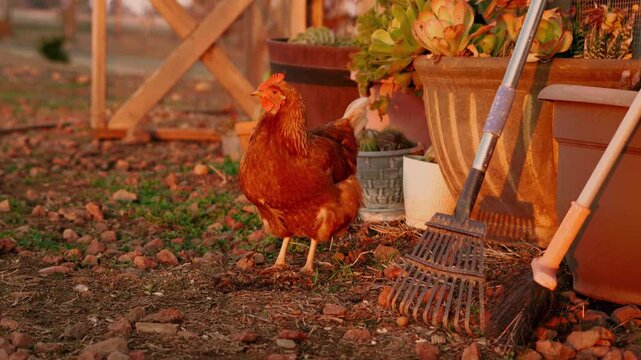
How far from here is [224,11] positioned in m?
7.30

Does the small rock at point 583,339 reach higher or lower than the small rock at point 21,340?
higher

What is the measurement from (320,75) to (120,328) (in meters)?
2.91

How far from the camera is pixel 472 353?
279 cm

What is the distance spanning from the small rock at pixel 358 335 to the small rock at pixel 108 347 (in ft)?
2.57

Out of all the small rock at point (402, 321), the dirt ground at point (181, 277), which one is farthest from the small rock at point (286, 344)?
the small rock at point (402, 321)

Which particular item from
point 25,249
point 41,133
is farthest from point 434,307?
point 41,133

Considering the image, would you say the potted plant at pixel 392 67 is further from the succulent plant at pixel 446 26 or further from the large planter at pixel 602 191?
the large planter at pixel 602 191

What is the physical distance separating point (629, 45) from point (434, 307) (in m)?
1.49

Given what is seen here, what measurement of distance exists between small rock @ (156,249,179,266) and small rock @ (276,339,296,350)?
116 centimetres

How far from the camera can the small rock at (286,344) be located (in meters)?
2.95

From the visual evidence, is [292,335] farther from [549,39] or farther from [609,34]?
[609,34]

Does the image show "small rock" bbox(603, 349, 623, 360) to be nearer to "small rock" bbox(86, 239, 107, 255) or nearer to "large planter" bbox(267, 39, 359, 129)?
"small rock" bbox(86, 239, 107, 255)

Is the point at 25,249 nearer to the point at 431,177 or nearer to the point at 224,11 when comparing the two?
the point at 431,177

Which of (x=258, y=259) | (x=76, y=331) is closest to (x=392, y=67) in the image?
(x=258, y=259)
